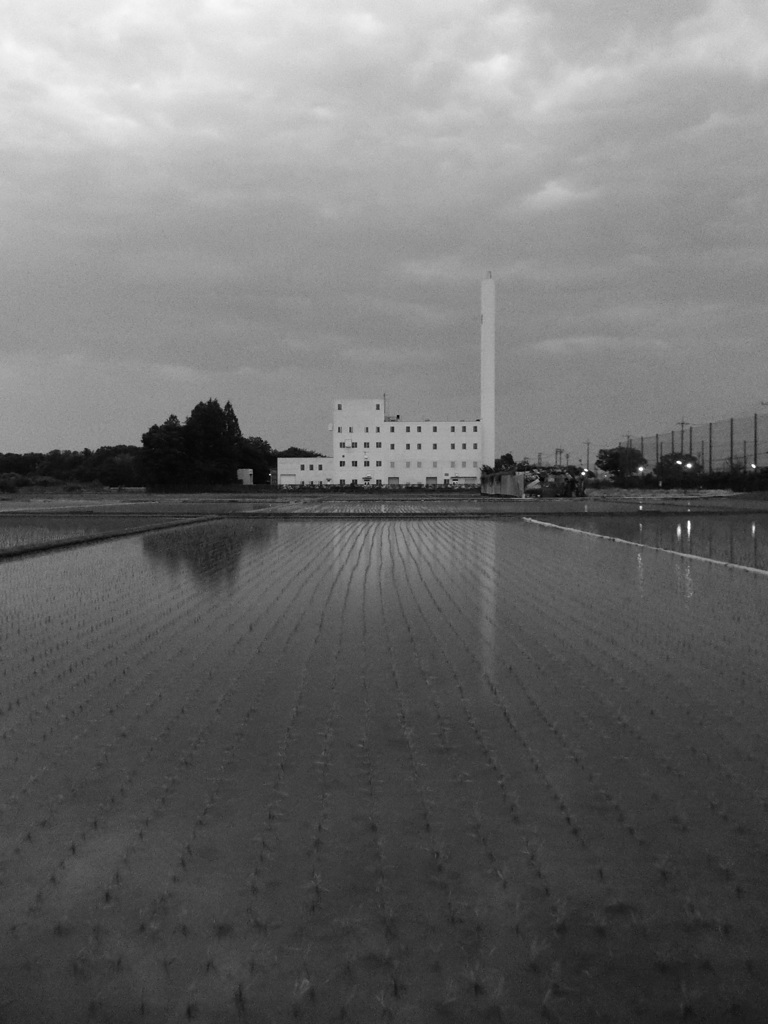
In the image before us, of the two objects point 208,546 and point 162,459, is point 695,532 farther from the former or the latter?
point 162,459

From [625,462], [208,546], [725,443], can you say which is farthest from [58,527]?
[625,462]

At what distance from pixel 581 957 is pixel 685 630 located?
5376mm

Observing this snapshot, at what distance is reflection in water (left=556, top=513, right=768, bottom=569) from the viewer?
47.5 ft

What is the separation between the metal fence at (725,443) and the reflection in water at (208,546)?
37.0 m

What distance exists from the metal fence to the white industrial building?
1734 centimetres

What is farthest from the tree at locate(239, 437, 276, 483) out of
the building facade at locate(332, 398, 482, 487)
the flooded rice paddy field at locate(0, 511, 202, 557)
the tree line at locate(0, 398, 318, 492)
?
the flooded rice paddy field at locate(0, 511, 202, 557)

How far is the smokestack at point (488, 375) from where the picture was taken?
75688 mm

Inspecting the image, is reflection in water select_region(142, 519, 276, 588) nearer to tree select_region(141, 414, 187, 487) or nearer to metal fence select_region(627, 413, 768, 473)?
metal fence select_region(627, 413, 768, 473)

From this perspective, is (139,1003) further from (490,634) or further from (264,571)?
(264,571)

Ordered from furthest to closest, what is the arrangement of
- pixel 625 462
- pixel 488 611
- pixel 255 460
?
pixel 255 460 → pixel 625 462 → pixel 488 611

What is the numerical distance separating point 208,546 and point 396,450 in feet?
216

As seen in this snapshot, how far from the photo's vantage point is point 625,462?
247ft

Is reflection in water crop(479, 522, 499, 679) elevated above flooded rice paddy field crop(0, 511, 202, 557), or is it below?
below

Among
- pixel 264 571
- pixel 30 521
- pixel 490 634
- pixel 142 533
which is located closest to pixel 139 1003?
pixel 490 634
